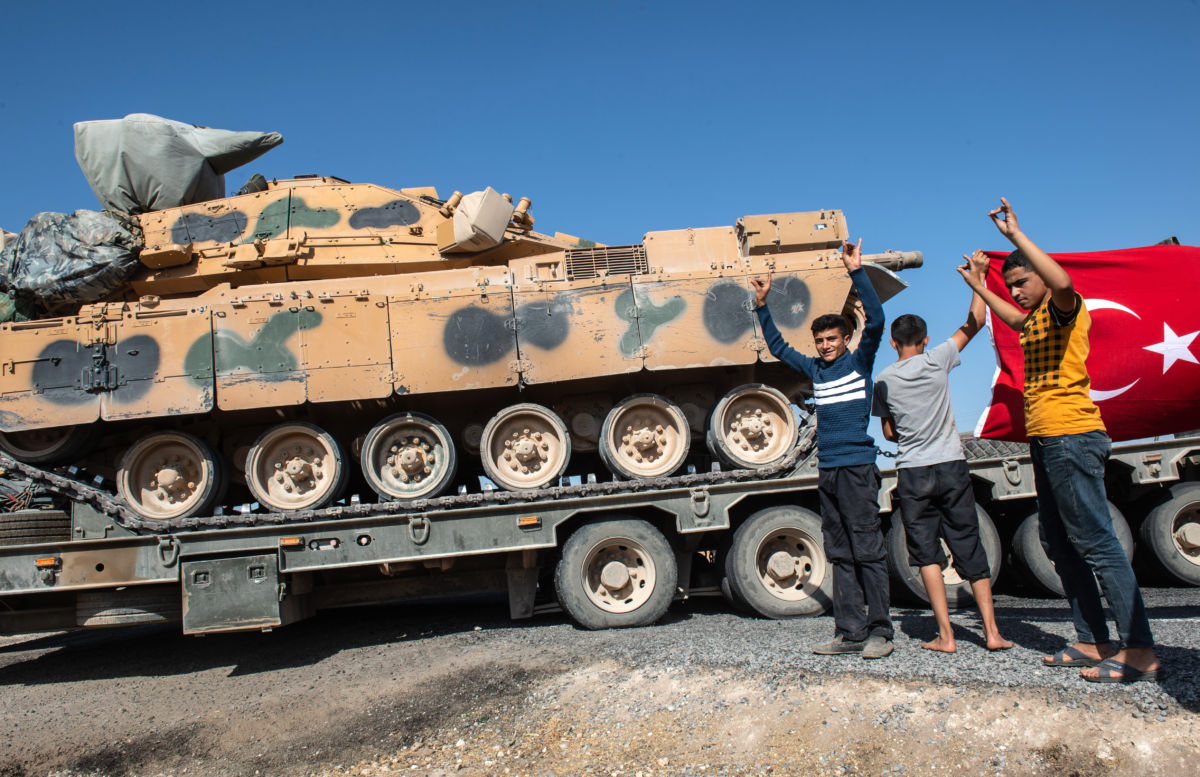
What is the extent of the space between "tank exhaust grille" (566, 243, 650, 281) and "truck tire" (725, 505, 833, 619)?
2.78m

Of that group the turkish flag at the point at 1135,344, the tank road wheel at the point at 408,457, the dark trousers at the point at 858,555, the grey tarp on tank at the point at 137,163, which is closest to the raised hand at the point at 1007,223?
the dark trousers at the point at 858,555

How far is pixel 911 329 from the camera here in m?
5.17

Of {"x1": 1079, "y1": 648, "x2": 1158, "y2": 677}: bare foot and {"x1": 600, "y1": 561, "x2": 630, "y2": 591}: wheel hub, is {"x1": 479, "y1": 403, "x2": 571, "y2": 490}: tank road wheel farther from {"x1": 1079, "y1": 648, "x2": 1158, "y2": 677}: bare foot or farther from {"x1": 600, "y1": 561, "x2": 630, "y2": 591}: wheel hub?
{"x1": 1079, "y1": 648, "x2": 1158, "y2": 677}: bare foot

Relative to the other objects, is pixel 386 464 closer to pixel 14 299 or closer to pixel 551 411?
pixel 551 411

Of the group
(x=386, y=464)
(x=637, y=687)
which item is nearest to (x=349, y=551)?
(x=386, y=464)

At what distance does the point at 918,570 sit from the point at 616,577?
2.80 m

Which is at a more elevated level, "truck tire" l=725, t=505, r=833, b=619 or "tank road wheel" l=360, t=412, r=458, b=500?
"tank road wheel" l=360, t=412, r=458, b=500

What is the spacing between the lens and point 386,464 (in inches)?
305

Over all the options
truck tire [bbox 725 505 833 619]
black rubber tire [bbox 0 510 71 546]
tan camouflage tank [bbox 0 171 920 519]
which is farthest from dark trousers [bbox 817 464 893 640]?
black rubber tire [bbox 0 510 71 546]

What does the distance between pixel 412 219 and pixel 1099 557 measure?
7.31 metres

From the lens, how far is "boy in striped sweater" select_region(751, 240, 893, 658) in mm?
4891

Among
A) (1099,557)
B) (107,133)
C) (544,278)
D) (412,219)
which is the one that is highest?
(107,133)

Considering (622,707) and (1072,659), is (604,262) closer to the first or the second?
(622,707)

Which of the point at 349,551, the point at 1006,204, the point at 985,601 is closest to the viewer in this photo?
the point at 1006,204
